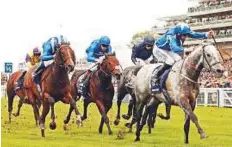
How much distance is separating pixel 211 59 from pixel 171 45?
3.07 ft

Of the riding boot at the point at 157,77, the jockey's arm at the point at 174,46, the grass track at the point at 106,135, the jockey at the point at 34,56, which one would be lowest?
the grass track at the point at 106,135

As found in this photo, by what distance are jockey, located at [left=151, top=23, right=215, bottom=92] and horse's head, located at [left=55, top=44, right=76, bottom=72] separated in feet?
3.92

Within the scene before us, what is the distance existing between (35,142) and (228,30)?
6.49 m

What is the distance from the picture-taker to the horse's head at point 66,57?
920cm

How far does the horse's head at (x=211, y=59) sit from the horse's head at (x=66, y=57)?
1909 millimetres

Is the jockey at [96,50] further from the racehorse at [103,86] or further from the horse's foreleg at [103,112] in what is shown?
the horse's foreleg at [103,112]

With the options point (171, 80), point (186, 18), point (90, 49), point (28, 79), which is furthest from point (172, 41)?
point (186, 18)

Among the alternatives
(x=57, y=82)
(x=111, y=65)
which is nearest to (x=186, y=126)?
(x=111, y=65)

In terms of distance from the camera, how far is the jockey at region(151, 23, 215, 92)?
888 centimetres

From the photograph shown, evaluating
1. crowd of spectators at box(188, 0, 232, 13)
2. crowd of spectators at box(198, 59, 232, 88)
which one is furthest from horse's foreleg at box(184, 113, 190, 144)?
crowd of spectators at box(198, 59, 232, 88)

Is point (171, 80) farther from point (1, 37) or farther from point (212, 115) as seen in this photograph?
point (212, 115)

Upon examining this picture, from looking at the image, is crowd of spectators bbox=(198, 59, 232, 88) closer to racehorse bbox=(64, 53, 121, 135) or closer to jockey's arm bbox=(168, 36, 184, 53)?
racehorse bbox=(64, 53, 121, 135)

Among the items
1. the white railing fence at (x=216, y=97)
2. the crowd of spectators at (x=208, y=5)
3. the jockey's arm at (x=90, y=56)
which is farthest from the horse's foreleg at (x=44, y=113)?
the white railing fence at (x=216, y=97)

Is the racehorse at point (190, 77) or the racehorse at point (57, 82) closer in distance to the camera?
the racehorse at point (190, 77)
